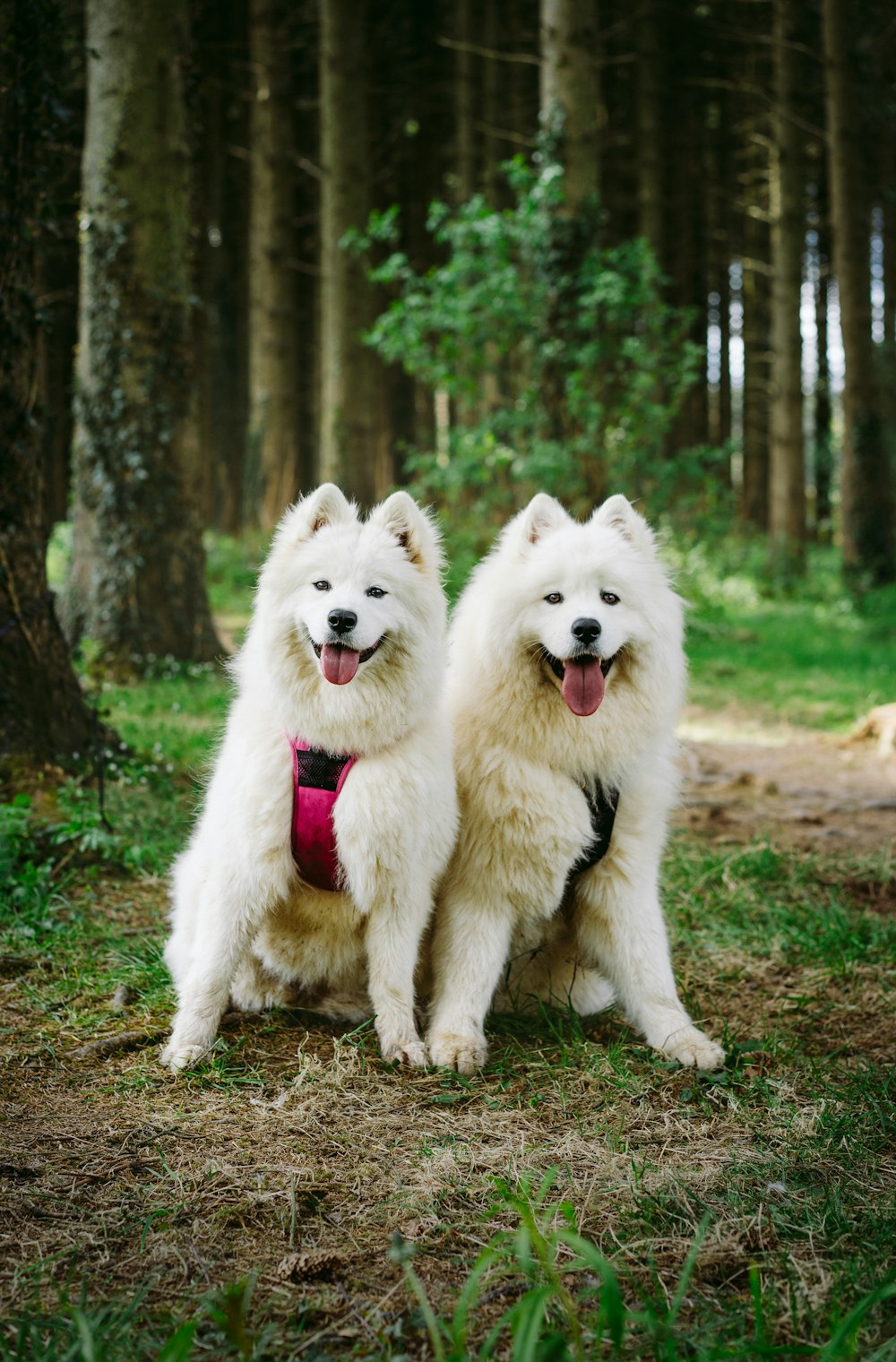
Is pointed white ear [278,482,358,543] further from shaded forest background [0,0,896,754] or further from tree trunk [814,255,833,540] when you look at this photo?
tree trunk [814,255,833,540]

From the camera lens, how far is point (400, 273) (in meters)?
9.74

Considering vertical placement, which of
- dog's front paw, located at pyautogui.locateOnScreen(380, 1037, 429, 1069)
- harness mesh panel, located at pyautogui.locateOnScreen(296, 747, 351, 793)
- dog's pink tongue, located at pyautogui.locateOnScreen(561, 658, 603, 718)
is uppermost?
dog's pink tongue, located at pyautogui.locateOnScreen(561, 658, 603, 718)

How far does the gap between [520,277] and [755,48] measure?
42.4ft

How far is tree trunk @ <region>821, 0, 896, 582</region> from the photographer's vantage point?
520 inches

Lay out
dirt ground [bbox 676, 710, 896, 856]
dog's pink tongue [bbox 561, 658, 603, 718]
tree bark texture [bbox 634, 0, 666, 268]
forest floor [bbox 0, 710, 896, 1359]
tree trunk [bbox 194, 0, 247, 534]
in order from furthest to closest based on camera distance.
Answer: tree trunk [bbox 194, 0, 247, 534] → tree bark texture [bbox 634, 0, 666, 268] → dirt ground [bbox 676, 710, 896, 856] → dog's pink tongue [bbox 561, 658, 603, 718] → forest floor [bbox 0, 710, 896, 1359]

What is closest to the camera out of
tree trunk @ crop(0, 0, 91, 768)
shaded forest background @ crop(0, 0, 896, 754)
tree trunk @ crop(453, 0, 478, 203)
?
tree trunk @ crop(0, 0, 91, 768)

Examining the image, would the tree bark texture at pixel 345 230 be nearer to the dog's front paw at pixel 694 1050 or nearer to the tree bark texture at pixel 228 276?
the tree bark texture at pixel 228 276

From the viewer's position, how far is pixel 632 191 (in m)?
23.7

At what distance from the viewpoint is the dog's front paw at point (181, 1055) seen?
2.75 metres

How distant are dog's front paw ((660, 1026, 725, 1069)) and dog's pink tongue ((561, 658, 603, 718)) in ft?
3.15

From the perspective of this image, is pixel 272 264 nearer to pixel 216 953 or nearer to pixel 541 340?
pixel 541 340

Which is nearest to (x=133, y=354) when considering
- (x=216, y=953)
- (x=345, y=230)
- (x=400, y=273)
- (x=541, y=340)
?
(x=400, y=273)

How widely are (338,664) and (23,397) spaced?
A: 7.88ft

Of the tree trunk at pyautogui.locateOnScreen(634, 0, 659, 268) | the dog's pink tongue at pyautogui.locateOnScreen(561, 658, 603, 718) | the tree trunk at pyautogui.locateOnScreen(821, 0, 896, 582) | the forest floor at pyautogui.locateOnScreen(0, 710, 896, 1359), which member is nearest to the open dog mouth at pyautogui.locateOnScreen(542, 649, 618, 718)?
the dog's pink tongue at pyautogui.locateOnScreen(561, 658, 603, 718)
